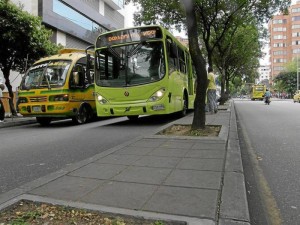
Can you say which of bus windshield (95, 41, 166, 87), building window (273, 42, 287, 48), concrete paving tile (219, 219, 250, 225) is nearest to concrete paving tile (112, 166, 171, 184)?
concrete paving tile (219, 219, 250, 225)

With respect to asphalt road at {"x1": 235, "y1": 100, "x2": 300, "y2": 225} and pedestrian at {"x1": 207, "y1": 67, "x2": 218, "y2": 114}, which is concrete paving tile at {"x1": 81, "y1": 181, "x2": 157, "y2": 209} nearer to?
asphalt road at {"x1": 235, "y1": 100, "x2": 300, "y2": 225}

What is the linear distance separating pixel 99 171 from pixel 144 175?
634 millimetres

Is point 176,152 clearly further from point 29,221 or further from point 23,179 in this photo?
point 29,221

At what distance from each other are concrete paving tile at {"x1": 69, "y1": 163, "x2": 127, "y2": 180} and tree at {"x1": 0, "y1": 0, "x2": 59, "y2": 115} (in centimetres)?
1231

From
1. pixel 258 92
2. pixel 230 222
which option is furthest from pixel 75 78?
pixel 258 92

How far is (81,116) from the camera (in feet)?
41.4

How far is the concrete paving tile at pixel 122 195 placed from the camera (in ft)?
10.4

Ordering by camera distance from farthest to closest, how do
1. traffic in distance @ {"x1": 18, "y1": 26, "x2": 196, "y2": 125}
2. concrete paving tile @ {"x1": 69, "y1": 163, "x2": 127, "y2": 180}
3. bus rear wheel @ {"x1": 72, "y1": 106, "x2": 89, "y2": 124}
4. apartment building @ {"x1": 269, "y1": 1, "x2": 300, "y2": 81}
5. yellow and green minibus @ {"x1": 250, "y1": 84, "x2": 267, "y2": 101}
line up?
1. apartment building @ {"x1": 269, "y1": 1, "x2": 300, "y2": 81}
2. yellow and green minibus @ {"x1": 250, "y1": 84, "x2": 267, "y2": 101}
3. bus rear wheel @ {"x1": 72, "y1": 106, "x2": 89, "y2": 124}
4. traffic in distance @ {"x1": 18, "y1": 26, "x2": 196, "y2": 125}
5. concrete paving tile @ {"x1": 69, "y1": 163, "x2": 127, "y2": 180}

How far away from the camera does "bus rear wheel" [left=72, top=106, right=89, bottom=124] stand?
12300mm

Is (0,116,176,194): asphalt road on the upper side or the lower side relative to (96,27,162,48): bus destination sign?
lower

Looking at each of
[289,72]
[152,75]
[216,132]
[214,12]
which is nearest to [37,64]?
[152,75]

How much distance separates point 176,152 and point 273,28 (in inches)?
5233

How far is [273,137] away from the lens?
343 inches

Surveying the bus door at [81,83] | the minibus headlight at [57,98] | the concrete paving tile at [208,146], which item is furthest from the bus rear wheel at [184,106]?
the concrete paving tile at [208,146]
